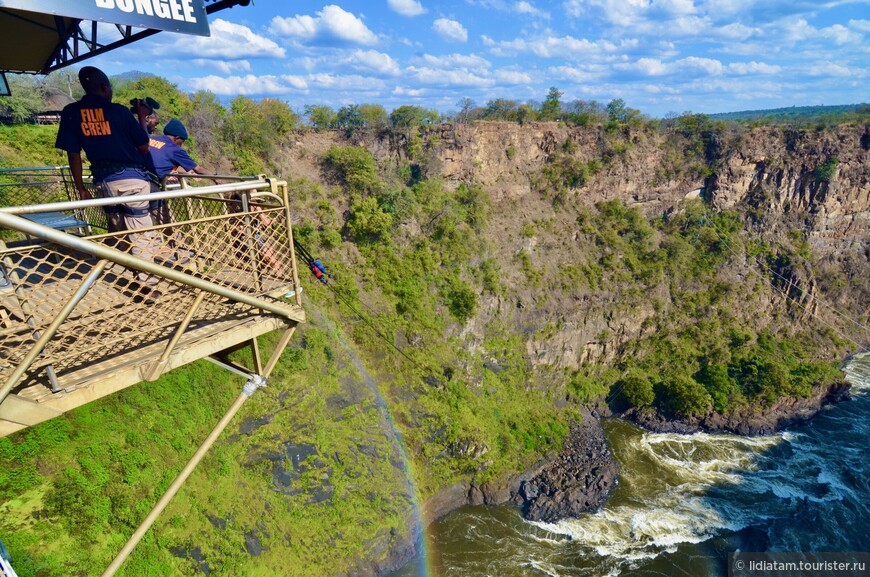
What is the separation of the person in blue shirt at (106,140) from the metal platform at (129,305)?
663 mm

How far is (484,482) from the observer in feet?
53.6

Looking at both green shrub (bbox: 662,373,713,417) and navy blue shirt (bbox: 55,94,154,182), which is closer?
navy blue shirt (bbox: 55,94,154,182)

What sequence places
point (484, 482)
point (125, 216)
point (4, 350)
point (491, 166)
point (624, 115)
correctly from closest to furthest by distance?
point (4, 350) → point (125, 216) → point (484, 482) → point (491, 166) → point (624, 115)

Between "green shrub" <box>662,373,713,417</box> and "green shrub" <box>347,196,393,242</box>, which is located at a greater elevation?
"green shrub" <box>347,196,393,242</box>

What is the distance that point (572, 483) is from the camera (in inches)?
656

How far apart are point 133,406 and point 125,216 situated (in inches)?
374

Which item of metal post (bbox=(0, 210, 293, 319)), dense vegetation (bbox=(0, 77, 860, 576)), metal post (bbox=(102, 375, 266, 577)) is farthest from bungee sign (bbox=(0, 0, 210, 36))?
dense vegetation (bbox=(0, 77, 860, 576))

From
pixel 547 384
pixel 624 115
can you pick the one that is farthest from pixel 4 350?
pixel 624 115

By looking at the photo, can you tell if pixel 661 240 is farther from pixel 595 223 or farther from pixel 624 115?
pixel 624 115

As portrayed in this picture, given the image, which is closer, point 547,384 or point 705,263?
point 547,384

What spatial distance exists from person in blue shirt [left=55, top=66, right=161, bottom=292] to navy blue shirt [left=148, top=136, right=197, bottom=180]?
1.06 metres

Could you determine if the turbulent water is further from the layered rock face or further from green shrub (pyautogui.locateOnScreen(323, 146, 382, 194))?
the layered rock face

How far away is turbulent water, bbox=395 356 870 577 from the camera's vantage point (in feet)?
47.0

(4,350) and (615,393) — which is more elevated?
(4,350)
